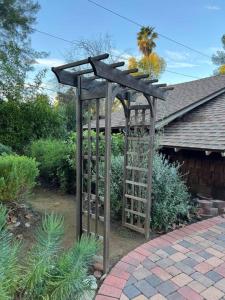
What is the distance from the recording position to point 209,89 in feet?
33.1

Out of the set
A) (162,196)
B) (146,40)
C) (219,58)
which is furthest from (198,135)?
(219,58)

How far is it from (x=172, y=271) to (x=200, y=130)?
4.92 m

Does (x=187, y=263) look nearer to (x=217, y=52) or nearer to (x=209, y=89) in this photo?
(x=209, y=89)

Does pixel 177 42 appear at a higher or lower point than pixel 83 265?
higher

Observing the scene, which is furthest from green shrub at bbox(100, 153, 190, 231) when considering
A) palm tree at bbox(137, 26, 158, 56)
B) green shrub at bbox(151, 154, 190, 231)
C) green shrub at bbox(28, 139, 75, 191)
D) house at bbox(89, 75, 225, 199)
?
palm tree at bbox(137, 26, 158, 56)

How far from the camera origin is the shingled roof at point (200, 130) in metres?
6.27

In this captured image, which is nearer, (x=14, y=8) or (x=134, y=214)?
(x=134, y=214)

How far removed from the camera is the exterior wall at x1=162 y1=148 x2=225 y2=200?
6.26 meters

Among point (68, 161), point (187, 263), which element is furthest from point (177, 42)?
point (187, 263)

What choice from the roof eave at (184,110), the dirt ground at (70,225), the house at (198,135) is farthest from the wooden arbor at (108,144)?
the roof eave at (184,110)

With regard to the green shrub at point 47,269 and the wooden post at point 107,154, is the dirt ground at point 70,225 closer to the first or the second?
the wooden post at point 107,154

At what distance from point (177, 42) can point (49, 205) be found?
53.4 feet

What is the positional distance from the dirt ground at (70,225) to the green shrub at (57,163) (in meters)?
0.42

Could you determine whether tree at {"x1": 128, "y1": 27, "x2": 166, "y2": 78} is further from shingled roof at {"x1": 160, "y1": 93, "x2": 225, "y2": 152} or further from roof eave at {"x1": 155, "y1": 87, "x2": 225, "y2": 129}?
shingled roof at {"x1": 160, "y1": 93, "x2": 225, "y2": 152}
